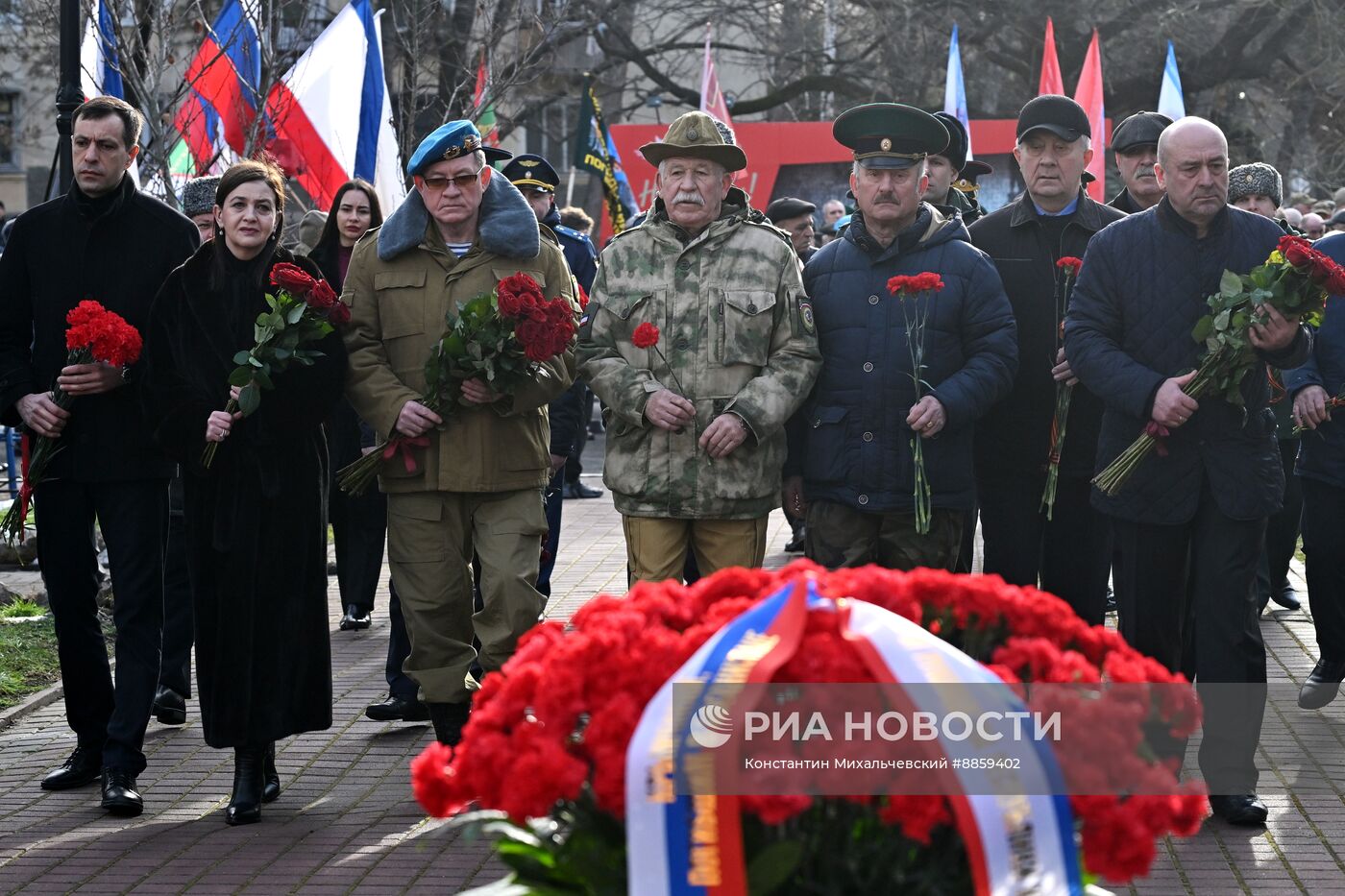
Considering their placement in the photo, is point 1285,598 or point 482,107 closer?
point 1285,598

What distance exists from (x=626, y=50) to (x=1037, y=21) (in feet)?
20.6

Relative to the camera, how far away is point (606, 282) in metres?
6.40

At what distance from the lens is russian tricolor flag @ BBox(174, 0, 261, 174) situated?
40.0ft

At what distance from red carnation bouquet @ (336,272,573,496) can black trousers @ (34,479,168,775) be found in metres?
0.86

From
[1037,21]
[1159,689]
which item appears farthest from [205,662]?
[1037,21]

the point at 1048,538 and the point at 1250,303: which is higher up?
the point at 1250,303

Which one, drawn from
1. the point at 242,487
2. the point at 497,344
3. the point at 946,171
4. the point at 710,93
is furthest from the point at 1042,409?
the point at 710,93

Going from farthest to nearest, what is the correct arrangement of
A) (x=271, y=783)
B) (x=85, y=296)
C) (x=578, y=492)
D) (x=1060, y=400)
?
(x=578, y=492) < (x=1060, y=400) < (x=85, y=296) < (x=271, y=783)

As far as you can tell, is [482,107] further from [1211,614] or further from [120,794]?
[1211,614]

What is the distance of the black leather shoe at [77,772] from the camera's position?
20.9ft

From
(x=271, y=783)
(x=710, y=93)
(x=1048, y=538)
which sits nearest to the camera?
(x=271, y=783)

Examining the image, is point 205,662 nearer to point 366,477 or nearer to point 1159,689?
point 366,477

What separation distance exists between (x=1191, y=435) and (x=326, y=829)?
118 inches

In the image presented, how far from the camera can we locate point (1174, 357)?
5.86 meters
